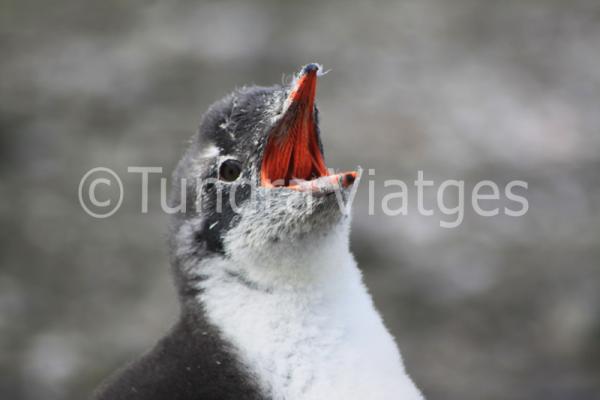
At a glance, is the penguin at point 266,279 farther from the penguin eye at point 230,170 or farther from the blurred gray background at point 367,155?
the blurred gray background at point 367,155

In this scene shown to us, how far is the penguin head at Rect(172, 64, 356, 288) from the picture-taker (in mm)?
3605

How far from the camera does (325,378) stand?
3447 mm

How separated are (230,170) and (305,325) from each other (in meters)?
0.63

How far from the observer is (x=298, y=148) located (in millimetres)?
3768

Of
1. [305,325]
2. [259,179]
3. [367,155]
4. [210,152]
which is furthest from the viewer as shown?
[367,155]

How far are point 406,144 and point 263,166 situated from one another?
6233 mm

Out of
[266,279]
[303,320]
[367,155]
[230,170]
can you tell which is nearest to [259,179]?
[230,170]

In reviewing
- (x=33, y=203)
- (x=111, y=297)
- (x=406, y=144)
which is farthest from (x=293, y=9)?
(x=111, y=297)

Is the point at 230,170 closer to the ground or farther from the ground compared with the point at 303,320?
farther from the ground

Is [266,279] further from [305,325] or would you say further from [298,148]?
[298,148]

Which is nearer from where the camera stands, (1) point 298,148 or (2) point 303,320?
(2) point 303,320

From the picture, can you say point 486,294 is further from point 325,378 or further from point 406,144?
point 325,378

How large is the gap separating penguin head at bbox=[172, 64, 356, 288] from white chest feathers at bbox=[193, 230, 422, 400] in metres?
0.09

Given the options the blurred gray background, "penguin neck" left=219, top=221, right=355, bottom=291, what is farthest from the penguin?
the blurred gray background
